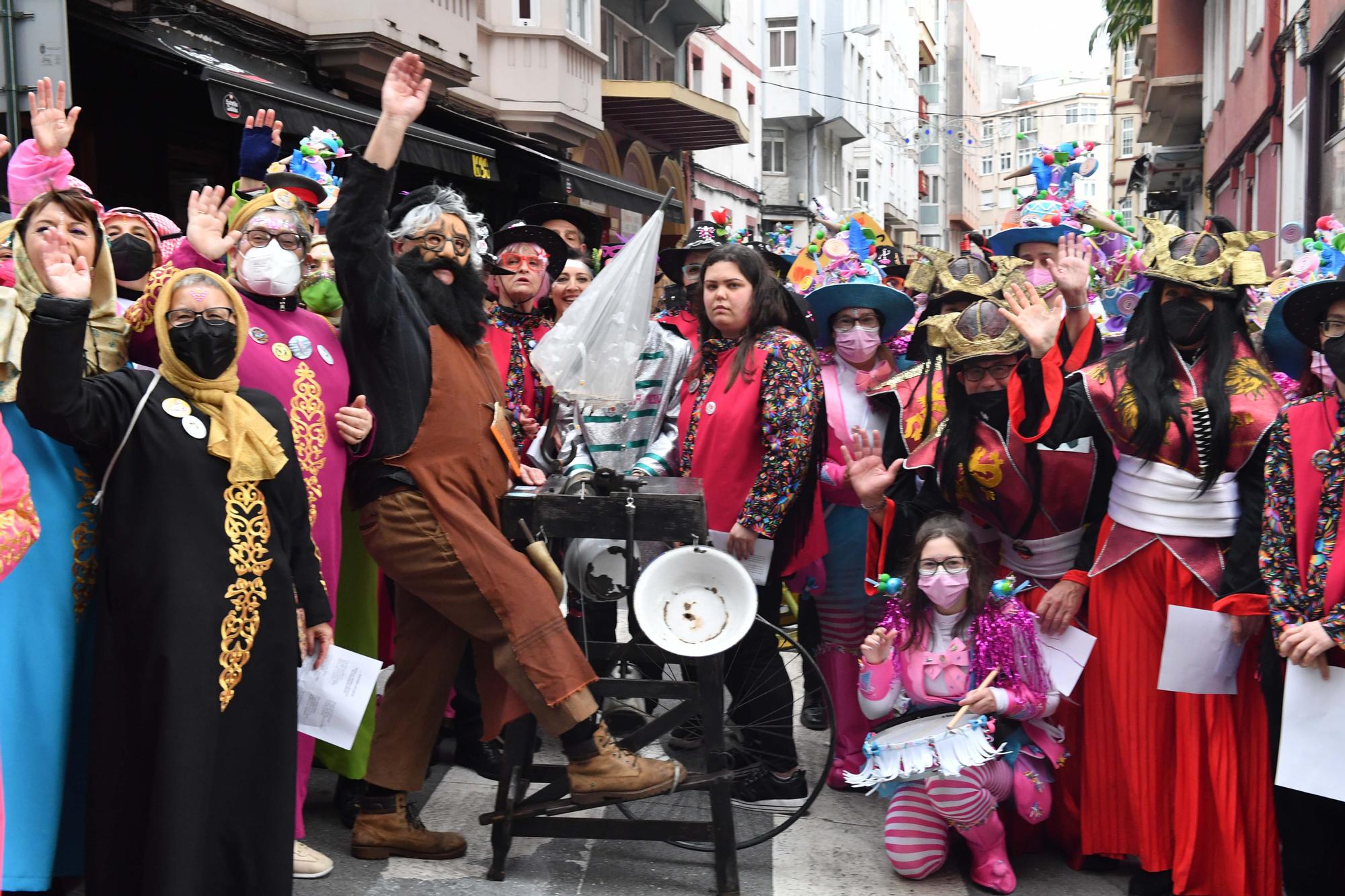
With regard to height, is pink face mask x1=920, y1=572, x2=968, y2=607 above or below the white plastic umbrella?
below

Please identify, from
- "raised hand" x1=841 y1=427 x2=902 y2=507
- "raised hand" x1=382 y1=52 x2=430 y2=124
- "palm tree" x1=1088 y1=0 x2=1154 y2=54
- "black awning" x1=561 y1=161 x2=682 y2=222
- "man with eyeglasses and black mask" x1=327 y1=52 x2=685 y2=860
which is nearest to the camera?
"raised hand" x1=382 y1=52 x2=430 y2=124

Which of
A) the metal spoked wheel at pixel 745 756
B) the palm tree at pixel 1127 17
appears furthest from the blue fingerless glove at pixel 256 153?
the palm tree at pixel 1127 17

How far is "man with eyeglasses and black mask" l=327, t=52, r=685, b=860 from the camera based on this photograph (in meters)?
3.67

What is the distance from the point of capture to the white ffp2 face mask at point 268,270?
3.77 m

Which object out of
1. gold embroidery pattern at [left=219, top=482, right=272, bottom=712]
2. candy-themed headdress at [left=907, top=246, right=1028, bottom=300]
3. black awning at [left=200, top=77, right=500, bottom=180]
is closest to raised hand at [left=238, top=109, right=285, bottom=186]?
gold embroidery pattern at [left=219, top=482, right=272, bottom=712]

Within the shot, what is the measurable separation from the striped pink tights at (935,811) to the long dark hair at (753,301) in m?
1.52

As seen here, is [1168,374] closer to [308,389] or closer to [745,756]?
[745,756]

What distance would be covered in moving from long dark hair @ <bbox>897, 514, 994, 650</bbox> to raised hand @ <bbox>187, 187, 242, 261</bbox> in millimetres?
2409

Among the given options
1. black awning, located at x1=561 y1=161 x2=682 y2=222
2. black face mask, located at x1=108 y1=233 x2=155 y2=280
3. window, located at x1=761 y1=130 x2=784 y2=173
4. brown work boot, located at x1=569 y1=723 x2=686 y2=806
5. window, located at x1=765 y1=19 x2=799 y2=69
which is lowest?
brown work boot, located at x1=569 y1=723 x2=686 y2=806

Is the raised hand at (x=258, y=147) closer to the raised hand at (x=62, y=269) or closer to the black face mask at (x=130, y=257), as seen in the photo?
the black face mask at (x=130, y=257)

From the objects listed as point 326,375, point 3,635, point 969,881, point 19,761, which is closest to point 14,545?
point 3,635

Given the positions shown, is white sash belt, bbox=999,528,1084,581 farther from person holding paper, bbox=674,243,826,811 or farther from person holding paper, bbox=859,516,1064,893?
person holding paper, bbox=674,243,826,811

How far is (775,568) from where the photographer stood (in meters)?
4.61

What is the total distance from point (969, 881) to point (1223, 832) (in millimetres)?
781
